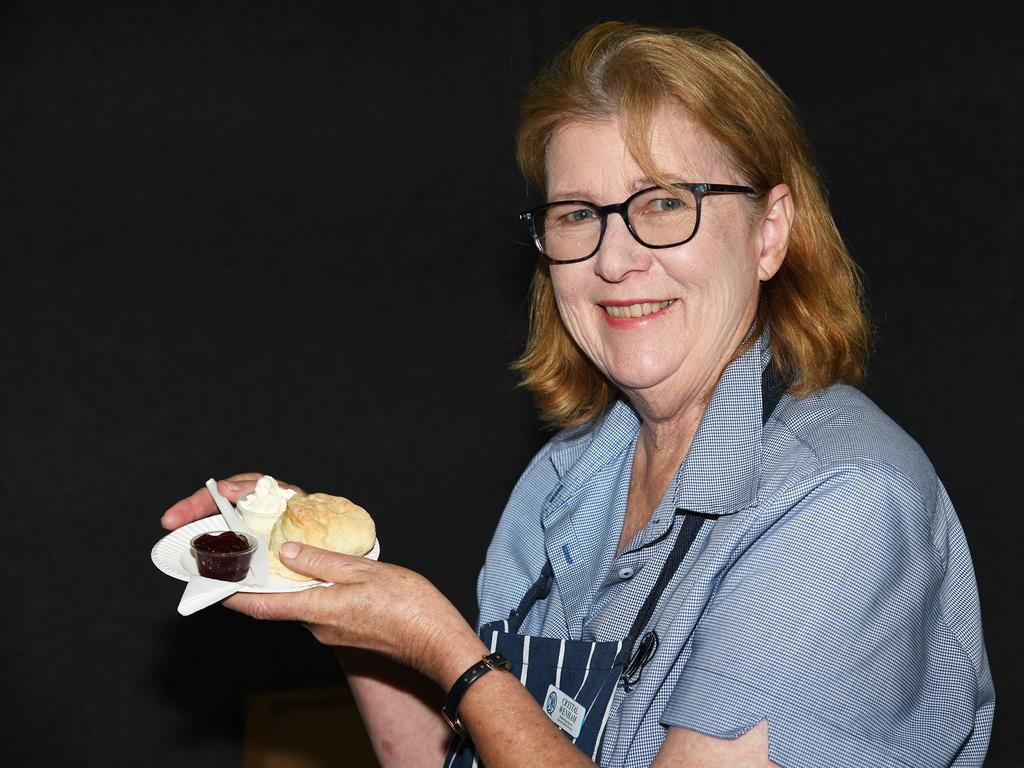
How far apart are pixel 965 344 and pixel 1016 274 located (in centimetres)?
23

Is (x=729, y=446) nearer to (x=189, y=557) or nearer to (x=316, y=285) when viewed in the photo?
(x=189, y=557)

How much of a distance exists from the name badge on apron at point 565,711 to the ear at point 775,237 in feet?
2.19

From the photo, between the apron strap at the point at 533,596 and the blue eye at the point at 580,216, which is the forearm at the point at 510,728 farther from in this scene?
the blue eye at the point at 580,216

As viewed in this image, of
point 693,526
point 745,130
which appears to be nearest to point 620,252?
point 745,130

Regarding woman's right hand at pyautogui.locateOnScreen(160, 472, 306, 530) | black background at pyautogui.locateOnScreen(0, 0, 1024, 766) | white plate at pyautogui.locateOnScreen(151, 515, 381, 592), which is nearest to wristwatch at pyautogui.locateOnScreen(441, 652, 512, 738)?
white plate at pyautogui.locateOnScreen(151, 515, 381, 592)

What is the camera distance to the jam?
1.41 m

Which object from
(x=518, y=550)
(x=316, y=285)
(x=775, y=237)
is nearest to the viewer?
(x=775, y=237)

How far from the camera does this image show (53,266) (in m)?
3.17

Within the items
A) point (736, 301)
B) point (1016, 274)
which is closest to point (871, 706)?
point (736, 301)

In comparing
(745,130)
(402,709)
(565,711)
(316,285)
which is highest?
(745,130)

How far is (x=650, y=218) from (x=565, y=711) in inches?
26.9

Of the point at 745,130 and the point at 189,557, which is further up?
the point at 745,130

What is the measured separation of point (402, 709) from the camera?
1687mm

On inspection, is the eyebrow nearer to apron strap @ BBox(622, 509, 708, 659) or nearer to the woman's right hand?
apron strap @ BBox(622, 509, 708, 659)
